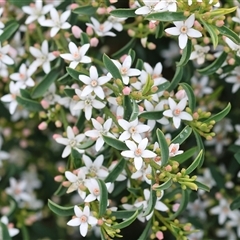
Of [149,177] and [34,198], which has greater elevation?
[149,177]

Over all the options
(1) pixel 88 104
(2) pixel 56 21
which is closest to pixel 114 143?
(1) pixel 88 104

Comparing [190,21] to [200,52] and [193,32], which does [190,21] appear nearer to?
[193,32]

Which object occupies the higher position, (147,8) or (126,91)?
(147,8)

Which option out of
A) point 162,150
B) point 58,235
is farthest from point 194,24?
point 58,235

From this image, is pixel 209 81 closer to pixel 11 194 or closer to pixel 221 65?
pixel 221 65

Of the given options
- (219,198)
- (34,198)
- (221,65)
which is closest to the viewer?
(221,65)
